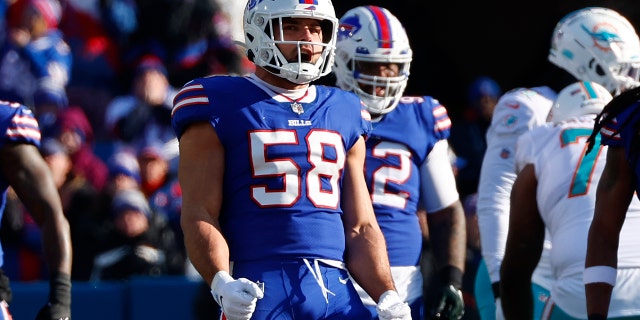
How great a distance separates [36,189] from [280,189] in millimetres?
1318

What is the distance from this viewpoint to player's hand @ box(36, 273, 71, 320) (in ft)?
17.1

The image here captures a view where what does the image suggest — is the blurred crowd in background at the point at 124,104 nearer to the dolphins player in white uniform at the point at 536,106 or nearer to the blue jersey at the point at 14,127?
the dolphins player in white uniform at the point at 536,106

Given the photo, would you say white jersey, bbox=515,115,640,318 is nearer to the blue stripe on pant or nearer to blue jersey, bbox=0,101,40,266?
the blue stripe on pant

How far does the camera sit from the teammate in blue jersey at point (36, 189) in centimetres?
523

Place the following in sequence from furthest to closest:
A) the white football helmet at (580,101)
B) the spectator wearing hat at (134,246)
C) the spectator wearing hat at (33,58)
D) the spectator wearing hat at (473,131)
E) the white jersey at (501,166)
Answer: the spectator wearing hat at (33,58) → the spectator wearing hat at (473,131) → the spectator wearing hat at (134,246) → the white jersey at (501,166) → the white football helmet at (580,101)

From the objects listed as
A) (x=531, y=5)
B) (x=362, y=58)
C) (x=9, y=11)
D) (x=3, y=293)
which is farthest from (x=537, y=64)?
(x=3, y=293)

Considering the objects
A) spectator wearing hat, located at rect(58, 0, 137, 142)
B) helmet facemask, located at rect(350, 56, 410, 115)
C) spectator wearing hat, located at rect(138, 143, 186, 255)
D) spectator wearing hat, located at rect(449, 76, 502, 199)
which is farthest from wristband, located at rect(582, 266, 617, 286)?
spectator wearing hat, located at rect(58, 0, 137, 142)

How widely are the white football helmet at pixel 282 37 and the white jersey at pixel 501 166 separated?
2162 mm

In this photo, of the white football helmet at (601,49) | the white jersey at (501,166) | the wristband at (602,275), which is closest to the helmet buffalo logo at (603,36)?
the white football helmet at (601,49)

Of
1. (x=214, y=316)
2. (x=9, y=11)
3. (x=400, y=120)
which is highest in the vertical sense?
(x=400, y=120)

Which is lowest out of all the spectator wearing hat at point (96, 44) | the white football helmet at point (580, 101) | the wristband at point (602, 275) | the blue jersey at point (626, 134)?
the spectator wearing hat at point (96, 44)

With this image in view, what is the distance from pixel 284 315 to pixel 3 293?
1.29m

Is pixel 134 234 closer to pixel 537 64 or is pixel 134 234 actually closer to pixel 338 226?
pixel 338 226

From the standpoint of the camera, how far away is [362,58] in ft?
20.2
